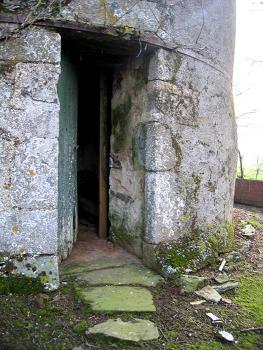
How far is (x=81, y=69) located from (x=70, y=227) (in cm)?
189

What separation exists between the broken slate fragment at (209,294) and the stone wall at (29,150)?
124 cm

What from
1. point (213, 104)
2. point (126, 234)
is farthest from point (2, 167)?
point (213, 104)

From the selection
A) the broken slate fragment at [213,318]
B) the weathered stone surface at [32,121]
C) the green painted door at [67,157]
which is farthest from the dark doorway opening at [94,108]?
the broken slate fragment at [213,318]

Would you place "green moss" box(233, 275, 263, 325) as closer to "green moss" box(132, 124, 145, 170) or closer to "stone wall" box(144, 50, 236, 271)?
"stone wall" box(144, 50, 236, 271)

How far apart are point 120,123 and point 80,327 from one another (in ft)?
7.52

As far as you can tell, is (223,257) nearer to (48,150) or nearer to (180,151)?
(180,151)

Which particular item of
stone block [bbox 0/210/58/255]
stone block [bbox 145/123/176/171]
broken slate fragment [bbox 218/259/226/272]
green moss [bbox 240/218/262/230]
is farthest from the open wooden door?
green moss [bbox 240/218/262/230]

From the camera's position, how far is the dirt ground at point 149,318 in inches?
101

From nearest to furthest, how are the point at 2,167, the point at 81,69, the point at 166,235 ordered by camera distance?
the point at 2,167 → the point at 166,235 → the point at 81,69

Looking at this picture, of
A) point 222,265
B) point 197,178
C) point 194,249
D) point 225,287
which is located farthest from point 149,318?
point 197,178

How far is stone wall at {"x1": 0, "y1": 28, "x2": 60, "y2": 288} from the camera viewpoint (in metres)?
3.06

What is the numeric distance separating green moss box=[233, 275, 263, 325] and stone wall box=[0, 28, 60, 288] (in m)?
1.58

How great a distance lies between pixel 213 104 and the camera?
14.1ft

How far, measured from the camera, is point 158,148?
3.65 m
